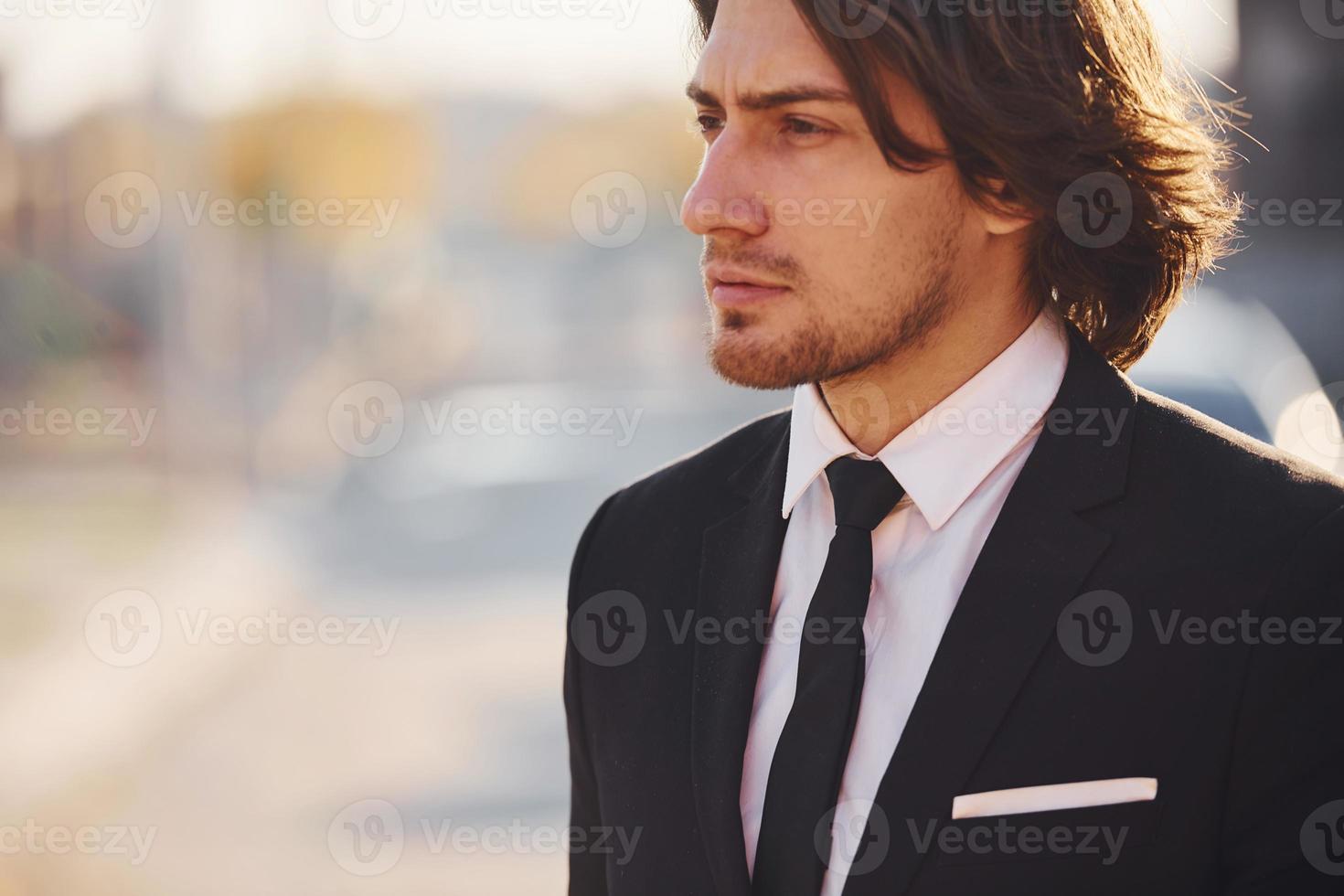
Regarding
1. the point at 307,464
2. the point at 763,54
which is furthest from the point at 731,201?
the point at 307,464

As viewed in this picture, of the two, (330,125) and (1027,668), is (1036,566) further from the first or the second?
(330,125)

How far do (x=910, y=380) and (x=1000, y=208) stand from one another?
38 cm

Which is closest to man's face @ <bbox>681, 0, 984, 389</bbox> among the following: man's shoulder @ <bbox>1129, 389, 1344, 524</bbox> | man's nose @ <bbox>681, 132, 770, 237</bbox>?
man's nose @ <bbox>681, 132, 770, 237</bbox>

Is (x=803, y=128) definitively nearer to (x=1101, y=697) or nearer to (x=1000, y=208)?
(x=1000, y=208)

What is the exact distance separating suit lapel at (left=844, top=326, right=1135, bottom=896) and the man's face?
36 centimetres

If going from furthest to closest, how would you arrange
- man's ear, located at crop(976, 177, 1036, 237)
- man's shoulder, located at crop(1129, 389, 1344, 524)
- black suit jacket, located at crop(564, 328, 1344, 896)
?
man's ear, located at crop(976, 177, 1036, 237) < man's shoulder, located at crop(1129, 389, 1344, 524) < black suit jacket, located at crop(564, 328, 1344, 896)

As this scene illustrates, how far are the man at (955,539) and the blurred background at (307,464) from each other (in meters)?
0.63

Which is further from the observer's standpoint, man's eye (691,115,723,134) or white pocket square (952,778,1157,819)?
man's eye (691,115,723,134)

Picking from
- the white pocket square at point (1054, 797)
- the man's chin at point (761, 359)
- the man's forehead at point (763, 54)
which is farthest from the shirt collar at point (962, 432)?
the man's forehead at point (763, 54)

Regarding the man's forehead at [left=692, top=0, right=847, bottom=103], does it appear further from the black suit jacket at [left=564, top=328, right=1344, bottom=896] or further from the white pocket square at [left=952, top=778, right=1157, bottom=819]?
the white pocket square at [left=952, top=778, right=1157, bottom=819]

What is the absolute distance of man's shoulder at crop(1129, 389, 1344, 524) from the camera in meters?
2.18

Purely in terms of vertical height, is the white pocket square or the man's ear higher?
the man's ear

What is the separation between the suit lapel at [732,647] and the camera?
231 cm

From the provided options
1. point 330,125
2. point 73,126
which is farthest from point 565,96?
point 73,126
